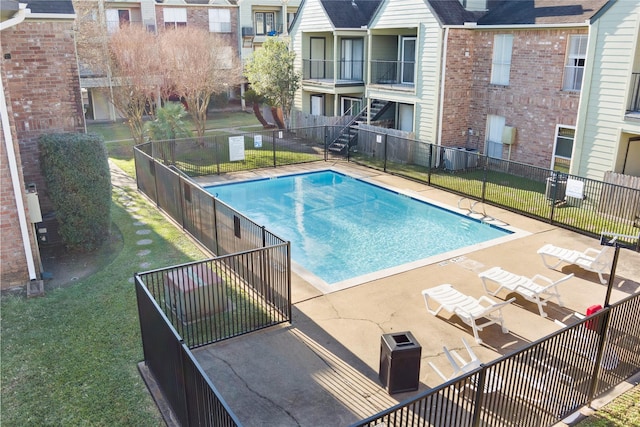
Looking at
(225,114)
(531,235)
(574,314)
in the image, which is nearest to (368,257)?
(531,235)

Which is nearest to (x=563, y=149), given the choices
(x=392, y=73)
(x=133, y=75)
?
(x=392, y=73)

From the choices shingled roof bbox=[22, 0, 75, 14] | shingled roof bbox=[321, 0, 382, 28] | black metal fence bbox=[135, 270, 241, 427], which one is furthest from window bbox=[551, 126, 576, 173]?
black metal fence bbox=[135, 270, 241, 427]

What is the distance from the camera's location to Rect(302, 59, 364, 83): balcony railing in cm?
2791

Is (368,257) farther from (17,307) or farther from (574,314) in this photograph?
(17,307)

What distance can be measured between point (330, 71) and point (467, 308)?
22312 millimetres

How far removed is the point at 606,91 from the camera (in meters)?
15.7

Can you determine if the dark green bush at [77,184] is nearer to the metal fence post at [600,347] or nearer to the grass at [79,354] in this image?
the grass at [79,354]

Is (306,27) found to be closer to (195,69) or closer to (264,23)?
(195,69)

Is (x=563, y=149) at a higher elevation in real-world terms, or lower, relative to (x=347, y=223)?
higher

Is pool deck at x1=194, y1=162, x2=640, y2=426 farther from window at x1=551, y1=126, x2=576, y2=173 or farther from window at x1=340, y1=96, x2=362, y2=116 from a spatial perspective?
window at x1=340, y1=96, x2=362, y2=116

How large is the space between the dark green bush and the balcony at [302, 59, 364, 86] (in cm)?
1726

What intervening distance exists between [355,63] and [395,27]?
5844 millimetres

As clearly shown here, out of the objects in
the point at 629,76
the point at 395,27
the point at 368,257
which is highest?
the point at 395,27

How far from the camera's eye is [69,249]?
12078 mm
